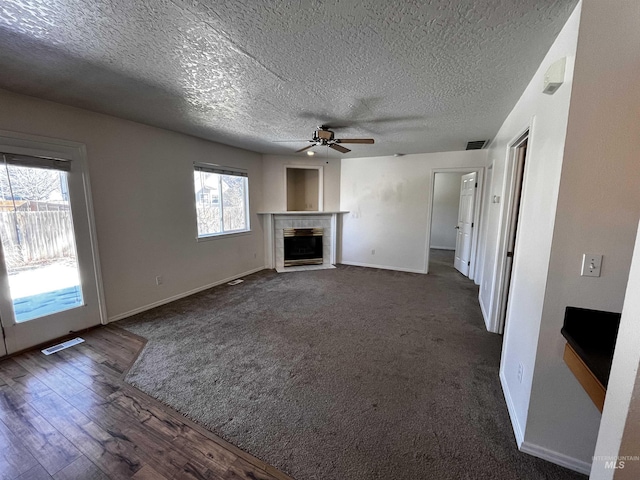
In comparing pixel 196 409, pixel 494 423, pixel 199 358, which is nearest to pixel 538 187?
pixel 494 423

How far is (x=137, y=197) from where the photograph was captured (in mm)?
3240

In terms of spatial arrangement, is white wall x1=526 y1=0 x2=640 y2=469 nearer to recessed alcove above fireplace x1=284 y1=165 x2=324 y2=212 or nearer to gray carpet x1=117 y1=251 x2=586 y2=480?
gray carpet x1=117 y1=251 x2=586 y2=480

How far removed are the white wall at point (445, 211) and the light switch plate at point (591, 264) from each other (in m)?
6.45

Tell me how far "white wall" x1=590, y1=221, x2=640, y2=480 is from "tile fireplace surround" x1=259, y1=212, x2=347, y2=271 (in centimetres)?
492

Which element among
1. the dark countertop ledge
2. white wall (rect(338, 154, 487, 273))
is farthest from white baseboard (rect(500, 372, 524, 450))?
white wall (rect(338, 154, 487, 273))

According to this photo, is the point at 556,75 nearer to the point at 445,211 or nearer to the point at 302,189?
the point at 302,189

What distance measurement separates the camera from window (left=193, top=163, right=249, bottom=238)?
13.7 feet

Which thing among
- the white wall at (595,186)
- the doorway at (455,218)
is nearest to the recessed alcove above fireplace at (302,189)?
the doorway at (455,218)

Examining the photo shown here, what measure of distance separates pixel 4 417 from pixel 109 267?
5.28 ft

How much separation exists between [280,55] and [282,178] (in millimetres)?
3771

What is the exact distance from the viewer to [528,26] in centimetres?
140

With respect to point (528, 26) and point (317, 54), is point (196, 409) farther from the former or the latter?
point (528, 26)

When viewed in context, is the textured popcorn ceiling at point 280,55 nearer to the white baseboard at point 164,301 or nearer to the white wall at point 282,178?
the white baseboard at point 164,301

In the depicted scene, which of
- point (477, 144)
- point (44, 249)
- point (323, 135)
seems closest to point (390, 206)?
point (477, 144)
